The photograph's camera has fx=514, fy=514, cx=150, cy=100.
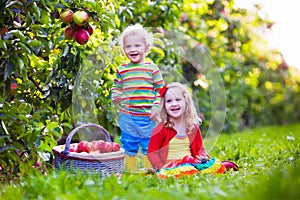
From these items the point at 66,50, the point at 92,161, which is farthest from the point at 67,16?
the point at 92,161

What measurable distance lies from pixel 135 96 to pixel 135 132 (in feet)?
0.72

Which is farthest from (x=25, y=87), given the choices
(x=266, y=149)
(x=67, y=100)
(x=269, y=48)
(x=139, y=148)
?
(x=269, y=48)

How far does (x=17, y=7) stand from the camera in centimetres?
273

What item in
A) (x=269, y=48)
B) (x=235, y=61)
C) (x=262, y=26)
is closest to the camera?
(x=235, y=61)

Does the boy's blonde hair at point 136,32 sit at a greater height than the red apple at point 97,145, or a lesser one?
greater

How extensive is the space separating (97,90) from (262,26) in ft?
17.7

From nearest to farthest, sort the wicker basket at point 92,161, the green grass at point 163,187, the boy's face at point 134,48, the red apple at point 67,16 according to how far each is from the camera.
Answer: the green grass at point 163,187
the wicker basket at point 92,161
the red apple at point 67,16
the boy's face at point 134,48

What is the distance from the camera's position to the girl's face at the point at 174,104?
3115 millimetres

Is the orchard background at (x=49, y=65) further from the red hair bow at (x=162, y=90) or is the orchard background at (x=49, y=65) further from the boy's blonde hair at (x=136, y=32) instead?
the red hair bow at (x=162, y=90)

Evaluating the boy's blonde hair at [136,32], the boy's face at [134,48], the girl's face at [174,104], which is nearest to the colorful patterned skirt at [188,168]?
the girl's face at [174,104]

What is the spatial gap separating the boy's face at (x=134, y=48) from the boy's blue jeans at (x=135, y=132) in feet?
1.20

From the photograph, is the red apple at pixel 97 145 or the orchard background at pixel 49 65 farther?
the red apple at pixel 97 145

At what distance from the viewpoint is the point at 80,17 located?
2.88m

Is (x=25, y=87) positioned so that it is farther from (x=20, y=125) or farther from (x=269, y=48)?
(x=269, y=48)
